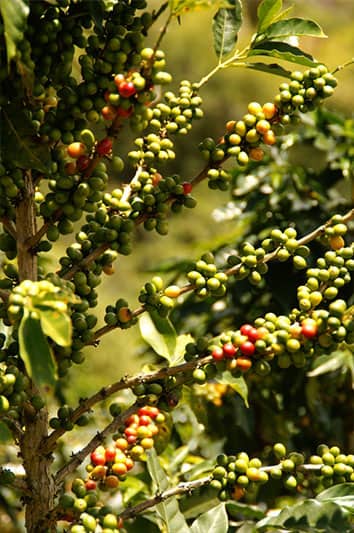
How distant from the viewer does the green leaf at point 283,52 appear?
1.19 metres

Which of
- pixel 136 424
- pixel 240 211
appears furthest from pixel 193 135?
pixel 136 424

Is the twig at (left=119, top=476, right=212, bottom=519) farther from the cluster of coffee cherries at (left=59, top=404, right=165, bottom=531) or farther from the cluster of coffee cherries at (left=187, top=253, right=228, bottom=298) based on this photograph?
the cluster of coffee cherries at (left=187, top=253, right=228, bottom=298)

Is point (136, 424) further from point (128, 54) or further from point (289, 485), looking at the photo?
point (128, 54)

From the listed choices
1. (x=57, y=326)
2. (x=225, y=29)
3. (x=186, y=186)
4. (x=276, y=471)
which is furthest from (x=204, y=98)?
(x=57, y=326)

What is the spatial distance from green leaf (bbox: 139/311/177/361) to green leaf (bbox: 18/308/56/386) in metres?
0.42

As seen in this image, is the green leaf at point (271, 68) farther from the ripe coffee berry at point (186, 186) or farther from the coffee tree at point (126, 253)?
the ripe coffee berry at point (186, 186)

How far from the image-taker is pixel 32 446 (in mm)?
1206

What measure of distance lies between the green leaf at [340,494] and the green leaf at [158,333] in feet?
1.11

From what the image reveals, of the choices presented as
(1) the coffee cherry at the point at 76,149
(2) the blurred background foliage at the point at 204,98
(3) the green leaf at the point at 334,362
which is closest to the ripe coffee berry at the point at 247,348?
(1) the coffee cherry at the point at 76,149

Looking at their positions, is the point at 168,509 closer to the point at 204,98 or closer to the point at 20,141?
the point at 20,141

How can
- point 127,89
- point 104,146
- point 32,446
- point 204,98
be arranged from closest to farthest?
1. point 127,89
2. point 104,146
3. point 32,446
4. point 204,98

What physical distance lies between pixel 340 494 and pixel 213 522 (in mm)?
212

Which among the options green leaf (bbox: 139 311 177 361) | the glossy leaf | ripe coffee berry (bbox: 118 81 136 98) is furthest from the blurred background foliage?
ripe coffee berry (bbox: 118 81 136 98)

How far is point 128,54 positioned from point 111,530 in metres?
0.62
